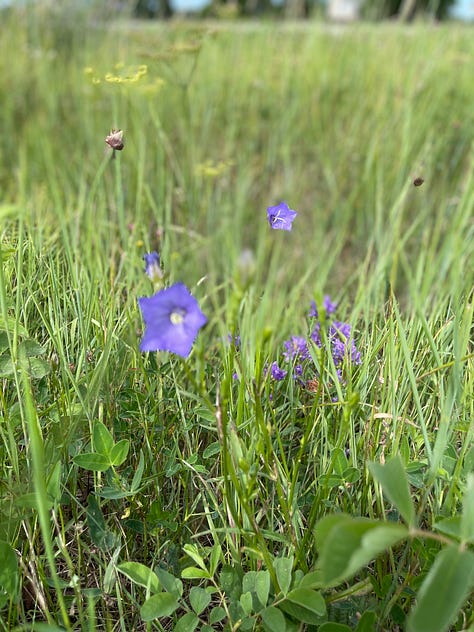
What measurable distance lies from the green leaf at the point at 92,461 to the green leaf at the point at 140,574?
15 centimetres

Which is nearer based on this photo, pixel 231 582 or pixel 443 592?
pixel 443 592

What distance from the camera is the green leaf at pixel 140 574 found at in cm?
89

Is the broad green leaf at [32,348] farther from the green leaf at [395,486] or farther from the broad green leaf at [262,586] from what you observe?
the green leaf at [395,486]

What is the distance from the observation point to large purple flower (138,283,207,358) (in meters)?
0.80

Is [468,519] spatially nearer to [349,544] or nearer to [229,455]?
[349,544]

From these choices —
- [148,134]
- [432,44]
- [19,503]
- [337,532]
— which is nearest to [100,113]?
[148,134]

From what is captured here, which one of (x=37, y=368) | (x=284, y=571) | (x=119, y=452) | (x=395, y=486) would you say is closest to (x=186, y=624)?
(x=284, y=571)

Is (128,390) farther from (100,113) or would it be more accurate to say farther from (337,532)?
(100,113)

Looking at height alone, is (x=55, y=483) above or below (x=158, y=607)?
above

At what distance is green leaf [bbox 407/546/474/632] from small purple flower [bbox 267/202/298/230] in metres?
0.56

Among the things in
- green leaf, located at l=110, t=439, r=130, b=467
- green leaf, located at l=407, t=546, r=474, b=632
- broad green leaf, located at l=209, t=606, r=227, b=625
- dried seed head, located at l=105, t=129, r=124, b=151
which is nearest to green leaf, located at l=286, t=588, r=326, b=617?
broad green leaf, located at l=209, t=606, r=227, b=625

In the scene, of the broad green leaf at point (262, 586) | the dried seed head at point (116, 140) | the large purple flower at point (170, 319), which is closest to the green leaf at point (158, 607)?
the broad green leaf at point (262, 586)

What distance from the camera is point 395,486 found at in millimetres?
726

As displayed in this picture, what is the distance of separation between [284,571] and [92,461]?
1.10 feet
